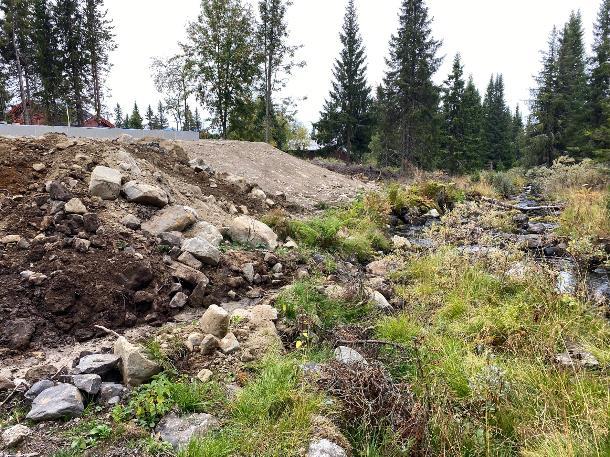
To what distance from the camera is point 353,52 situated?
3578 cm

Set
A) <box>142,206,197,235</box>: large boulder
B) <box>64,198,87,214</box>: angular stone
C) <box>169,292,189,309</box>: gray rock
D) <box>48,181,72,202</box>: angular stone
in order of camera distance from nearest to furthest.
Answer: <box>169,292,189,309</box>: gray rock, <box>64,198,87,214</box>: angular stone, <box>48,181,72,202</box>: angular stone, <box>142,206,197,235</box>: large boulder

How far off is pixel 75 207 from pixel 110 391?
10.2 feet

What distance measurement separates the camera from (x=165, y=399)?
121 inches

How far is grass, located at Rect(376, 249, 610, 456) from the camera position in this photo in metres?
2.84

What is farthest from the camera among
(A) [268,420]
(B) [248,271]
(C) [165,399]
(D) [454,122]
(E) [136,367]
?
A: (D) [454,122]

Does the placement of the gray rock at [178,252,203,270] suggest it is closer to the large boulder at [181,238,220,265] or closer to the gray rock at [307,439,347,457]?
the large boulder at [181,238,220,265]

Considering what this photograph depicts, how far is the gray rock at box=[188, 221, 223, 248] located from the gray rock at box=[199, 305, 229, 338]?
2.23m

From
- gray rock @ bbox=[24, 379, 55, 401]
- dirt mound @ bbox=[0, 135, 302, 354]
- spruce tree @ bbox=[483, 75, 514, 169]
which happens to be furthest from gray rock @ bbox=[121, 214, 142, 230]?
spruce tree @ bbox=[483, 75, 514, 169]

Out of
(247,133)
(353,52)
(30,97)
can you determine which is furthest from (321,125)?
(30,97)

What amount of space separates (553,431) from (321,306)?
283cm

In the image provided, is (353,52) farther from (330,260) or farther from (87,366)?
(87,366)

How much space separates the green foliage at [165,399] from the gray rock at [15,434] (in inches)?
20.1

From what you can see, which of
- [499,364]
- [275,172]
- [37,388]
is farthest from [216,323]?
[275,172]

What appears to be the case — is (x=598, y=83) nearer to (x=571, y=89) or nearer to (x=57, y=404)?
(x=571, y=89)
